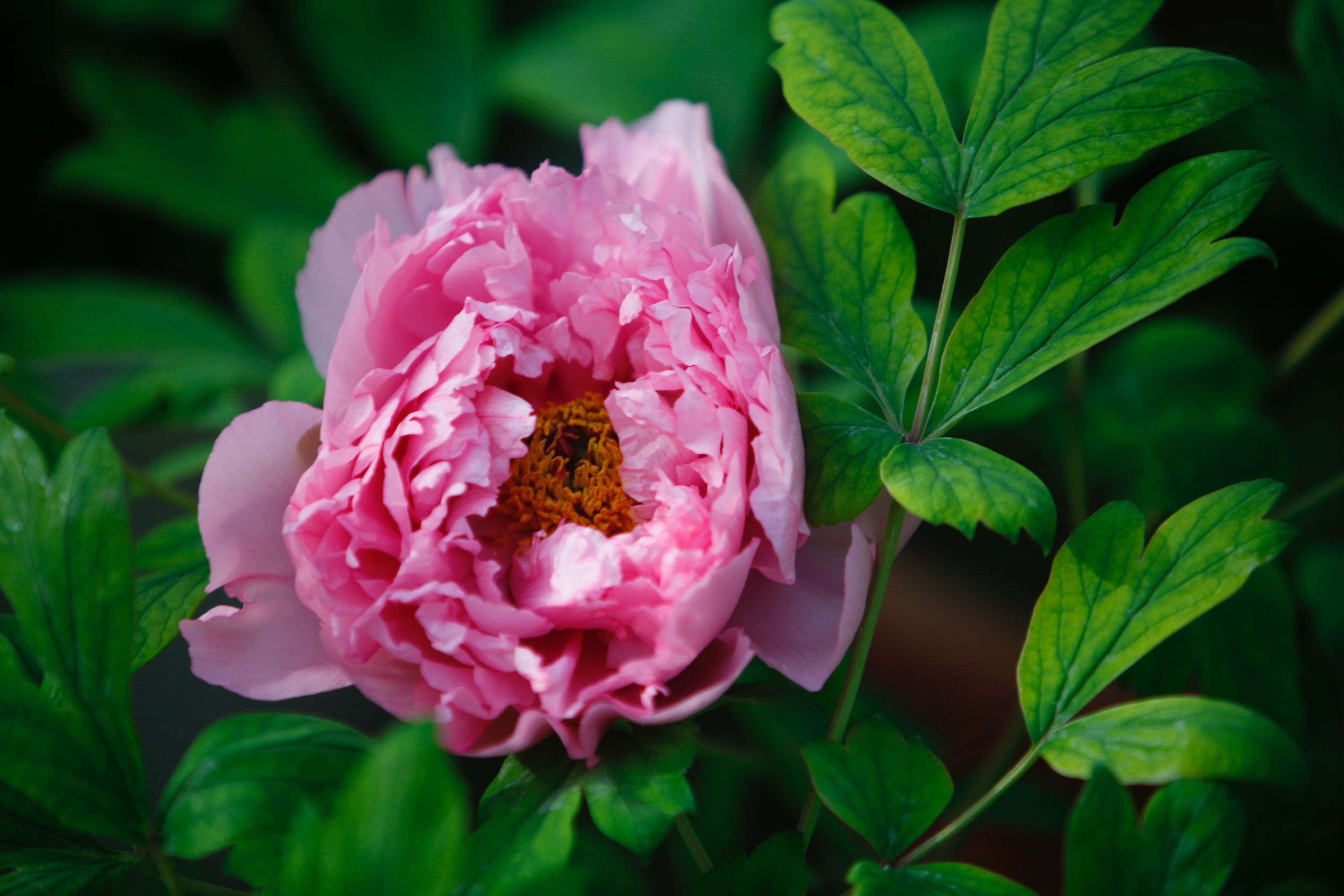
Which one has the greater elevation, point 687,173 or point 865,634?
→ point 687,173

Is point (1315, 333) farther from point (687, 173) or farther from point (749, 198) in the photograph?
point (749, 198)

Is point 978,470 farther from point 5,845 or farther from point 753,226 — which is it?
point 5,845

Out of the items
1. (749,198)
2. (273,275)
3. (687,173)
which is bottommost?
(749,198)

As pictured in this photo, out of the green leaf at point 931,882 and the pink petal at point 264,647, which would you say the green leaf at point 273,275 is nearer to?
the pink petal at point 264,647

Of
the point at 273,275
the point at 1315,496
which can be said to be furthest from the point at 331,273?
the point at 1315,496

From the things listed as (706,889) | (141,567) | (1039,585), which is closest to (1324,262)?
(1039,585)

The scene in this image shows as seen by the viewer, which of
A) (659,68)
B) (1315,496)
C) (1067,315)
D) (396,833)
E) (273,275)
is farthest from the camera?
(659,68)

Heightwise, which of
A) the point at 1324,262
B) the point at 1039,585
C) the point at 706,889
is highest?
the point at 706,889
